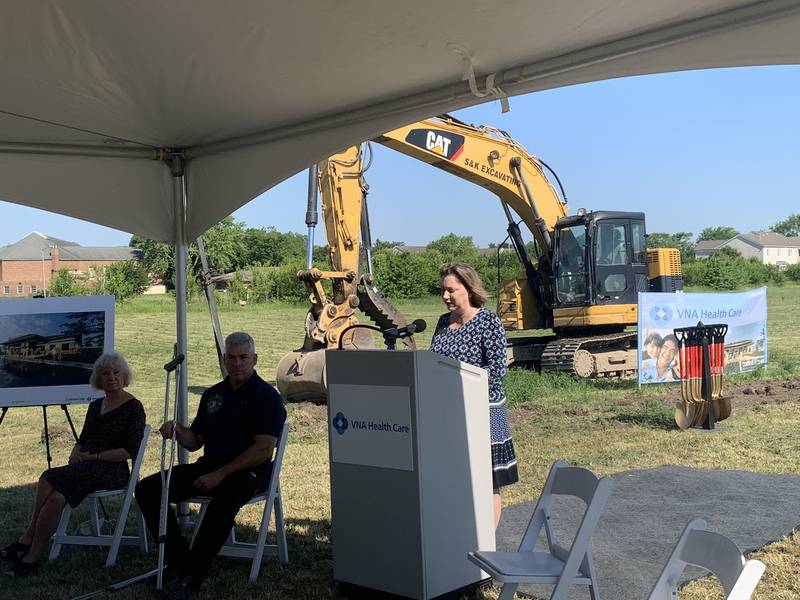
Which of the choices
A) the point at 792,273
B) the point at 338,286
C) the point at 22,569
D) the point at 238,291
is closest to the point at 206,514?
the point at 22,569

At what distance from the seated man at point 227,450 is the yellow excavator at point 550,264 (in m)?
6.65

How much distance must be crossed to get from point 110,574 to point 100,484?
519 millimetres

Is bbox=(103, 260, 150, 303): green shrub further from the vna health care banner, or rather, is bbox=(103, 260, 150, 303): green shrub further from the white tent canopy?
the white tent canopy

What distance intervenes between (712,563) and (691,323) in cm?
1045

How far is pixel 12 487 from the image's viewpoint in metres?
7.50

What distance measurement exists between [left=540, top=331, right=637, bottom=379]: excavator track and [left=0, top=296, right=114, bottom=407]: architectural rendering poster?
28.0 ft

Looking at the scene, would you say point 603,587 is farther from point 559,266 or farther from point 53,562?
point 559,266

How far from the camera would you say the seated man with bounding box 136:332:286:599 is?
4.61 meters

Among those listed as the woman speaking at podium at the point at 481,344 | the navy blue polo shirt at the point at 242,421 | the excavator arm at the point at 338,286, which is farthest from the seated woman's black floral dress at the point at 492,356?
the excavator arm at the point at 338,286

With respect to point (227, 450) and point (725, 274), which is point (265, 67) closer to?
point (227, 450)

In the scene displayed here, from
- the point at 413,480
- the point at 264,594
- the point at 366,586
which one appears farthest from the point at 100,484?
the point at 413,480

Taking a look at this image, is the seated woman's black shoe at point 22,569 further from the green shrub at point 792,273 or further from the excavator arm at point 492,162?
the green shrub at point 792,273

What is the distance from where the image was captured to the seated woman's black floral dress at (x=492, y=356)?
436 centimetres

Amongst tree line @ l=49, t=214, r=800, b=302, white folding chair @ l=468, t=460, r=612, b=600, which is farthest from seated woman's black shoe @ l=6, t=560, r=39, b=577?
tree line @ l=49, t=214, r=800, b=302
